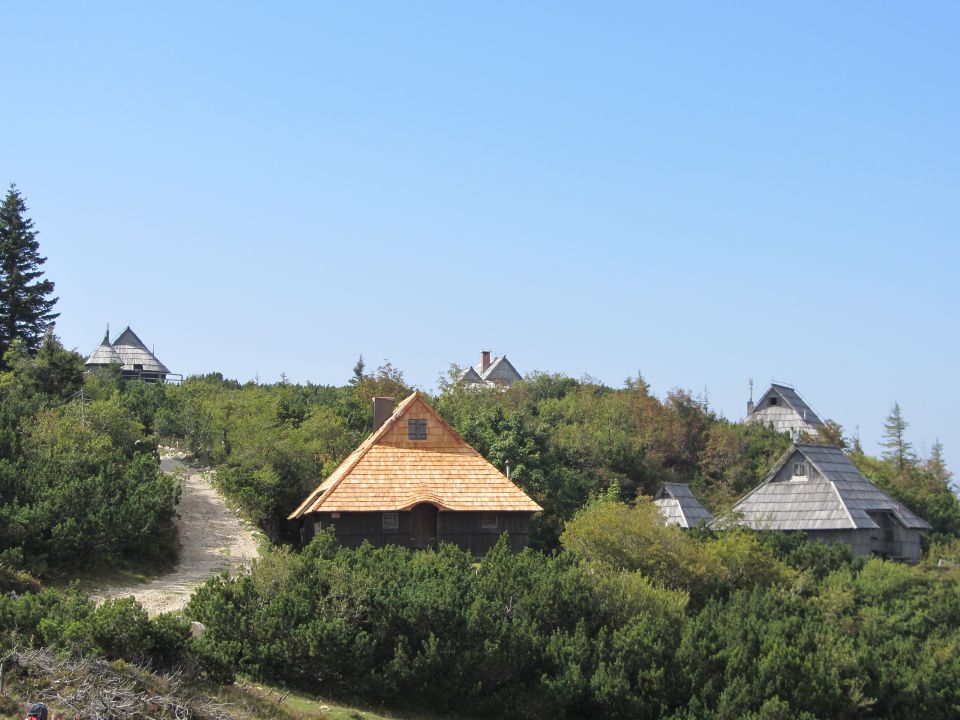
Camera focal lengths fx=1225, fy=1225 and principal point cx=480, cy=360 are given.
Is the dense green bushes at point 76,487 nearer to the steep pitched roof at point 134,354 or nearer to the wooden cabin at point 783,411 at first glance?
the steep pitched roof at point 134,354

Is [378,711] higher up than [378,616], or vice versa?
[378,616]

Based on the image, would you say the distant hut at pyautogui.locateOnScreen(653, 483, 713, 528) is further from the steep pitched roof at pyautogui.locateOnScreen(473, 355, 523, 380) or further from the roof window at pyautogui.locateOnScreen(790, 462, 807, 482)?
the steep pitched roof at pyautogui.locateOnScreen(473, 355, 523, 380)

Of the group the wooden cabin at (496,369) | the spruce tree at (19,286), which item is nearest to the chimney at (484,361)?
the wooden cabin at (496,369)

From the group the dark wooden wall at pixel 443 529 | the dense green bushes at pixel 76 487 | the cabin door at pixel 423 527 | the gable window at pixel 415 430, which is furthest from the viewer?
the gable window at pixel 415 430

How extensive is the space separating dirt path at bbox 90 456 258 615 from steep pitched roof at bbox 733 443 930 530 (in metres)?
15.3

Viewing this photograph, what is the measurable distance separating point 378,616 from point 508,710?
329cm

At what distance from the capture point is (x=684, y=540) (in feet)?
106

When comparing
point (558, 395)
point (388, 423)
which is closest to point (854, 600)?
point (388, 423)

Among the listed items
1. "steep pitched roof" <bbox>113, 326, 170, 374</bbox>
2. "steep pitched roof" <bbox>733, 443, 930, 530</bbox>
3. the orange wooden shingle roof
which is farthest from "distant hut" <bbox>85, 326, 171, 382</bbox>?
"steep pitched roof" <bbox>733, 443, 930, 530</bbox>

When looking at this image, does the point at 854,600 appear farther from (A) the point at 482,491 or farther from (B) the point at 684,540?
(A) the point at 482,491

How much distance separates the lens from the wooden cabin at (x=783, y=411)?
214 feet

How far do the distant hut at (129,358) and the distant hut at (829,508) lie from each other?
37.5 m

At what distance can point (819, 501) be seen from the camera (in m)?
38.1

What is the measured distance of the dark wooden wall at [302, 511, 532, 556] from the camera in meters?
32.6
